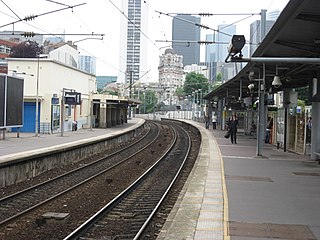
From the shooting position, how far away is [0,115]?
23.3 meters

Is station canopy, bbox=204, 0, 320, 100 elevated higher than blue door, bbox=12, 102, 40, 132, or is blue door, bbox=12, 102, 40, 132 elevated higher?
station canopy, bbox=204, 0, 320, 100

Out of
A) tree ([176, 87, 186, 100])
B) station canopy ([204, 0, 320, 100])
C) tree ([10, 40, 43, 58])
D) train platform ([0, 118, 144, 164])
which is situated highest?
tree ([10, 40, 43, 58])

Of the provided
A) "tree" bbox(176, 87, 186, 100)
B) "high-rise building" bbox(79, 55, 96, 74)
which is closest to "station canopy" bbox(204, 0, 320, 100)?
"high-rise building" bbox(79, 55, 96, 74)

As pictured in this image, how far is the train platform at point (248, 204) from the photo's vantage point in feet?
23.0

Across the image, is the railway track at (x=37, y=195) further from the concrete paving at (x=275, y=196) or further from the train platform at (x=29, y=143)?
the concrete paving at (x=275, y=196)

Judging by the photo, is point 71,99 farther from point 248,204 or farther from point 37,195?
point 248,204

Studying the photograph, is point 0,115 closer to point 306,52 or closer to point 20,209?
point 20,209

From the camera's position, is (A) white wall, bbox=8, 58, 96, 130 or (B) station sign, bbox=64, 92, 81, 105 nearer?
(B) station sign, bbox=64, 92, 81, 105

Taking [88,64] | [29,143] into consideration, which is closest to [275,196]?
[29,143]

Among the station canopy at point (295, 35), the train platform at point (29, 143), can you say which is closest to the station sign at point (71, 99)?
the train platform at point (29, 143)

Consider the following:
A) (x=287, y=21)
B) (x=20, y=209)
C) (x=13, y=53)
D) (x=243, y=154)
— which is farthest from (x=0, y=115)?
(x=13, y=53)

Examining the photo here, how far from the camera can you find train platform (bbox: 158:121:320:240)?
701cm

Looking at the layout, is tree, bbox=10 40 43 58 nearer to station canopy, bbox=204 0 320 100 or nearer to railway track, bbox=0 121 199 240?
railway track, bbox=0 121 199 240

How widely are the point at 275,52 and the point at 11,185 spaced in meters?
9.23
